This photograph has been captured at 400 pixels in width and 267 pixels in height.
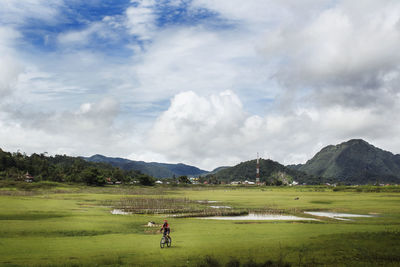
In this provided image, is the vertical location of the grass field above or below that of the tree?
below

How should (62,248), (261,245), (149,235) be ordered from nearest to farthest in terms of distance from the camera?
1. (62,248)
2. (261,245)
3. (149,235)

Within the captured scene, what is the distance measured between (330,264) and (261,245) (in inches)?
282

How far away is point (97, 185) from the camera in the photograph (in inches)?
7126

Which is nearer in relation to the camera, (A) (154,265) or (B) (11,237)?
(A) (154,265)

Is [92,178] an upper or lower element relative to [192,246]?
upper

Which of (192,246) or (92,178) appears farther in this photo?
(92,178)

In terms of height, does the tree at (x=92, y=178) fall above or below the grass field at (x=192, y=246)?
above

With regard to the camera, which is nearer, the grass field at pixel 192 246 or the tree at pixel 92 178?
the grass field at pixel 192 246

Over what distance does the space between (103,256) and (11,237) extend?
532 inches

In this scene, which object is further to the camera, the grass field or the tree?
the tree

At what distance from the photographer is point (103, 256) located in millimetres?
25500

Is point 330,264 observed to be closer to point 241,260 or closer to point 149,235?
point 241,260

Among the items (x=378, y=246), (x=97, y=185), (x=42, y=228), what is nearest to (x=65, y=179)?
(x=97, y=185)

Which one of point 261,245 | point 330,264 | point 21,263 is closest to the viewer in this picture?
point 21,263
